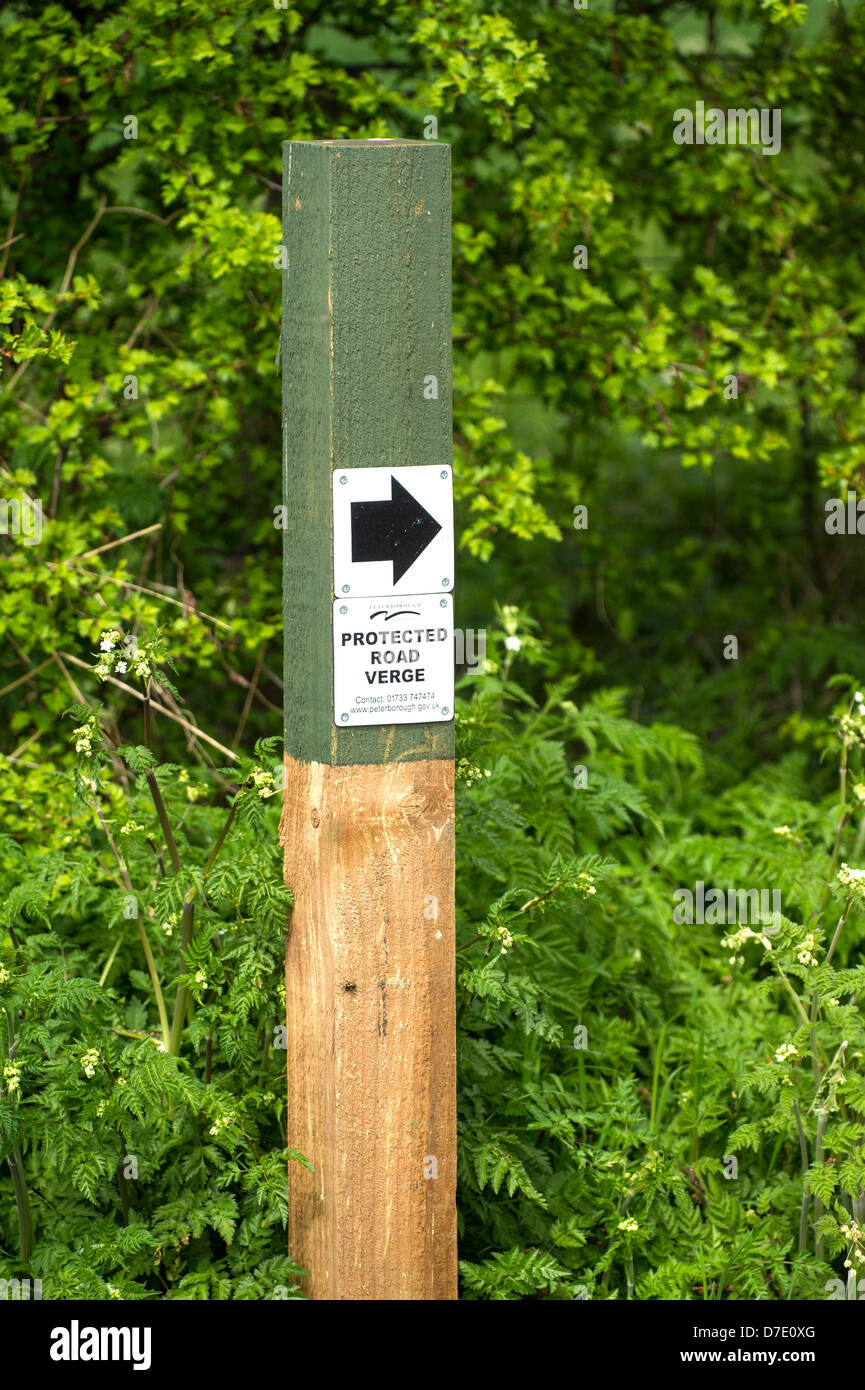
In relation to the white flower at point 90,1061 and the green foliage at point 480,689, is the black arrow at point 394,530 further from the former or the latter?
the white flower at point 90,1061

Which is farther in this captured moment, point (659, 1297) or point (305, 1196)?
point (659, 1297)

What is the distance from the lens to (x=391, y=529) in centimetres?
270

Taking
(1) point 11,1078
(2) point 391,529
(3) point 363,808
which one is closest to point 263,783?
(3) point 363,808

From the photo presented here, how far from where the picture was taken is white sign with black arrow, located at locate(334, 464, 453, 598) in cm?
268

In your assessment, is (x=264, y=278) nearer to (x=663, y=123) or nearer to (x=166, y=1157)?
(x=663, y=123)

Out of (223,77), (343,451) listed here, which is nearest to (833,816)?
(343,451)

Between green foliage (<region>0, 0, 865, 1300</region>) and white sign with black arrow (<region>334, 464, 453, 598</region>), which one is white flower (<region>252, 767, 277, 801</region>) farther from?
white sign with black arrow (<region>334, 464, 453, 598</region>)

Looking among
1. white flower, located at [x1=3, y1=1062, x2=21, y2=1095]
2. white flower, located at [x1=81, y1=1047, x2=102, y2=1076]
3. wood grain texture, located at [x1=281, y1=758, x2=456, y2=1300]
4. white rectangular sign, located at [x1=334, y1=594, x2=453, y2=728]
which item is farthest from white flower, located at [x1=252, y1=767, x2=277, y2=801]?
white flower, located at [x1=3, y1=1062, x2=21, y2=1095]

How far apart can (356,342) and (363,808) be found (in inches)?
33.4

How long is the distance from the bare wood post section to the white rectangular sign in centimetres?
3

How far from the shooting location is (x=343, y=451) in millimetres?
2658

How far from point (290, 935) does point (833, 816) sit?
2221 millimetres

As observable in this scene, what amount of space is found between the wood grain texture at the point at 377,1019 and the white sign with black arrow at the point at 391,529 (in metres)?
0.35

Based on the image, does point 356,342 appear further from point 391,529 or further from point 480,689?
point 480,689
